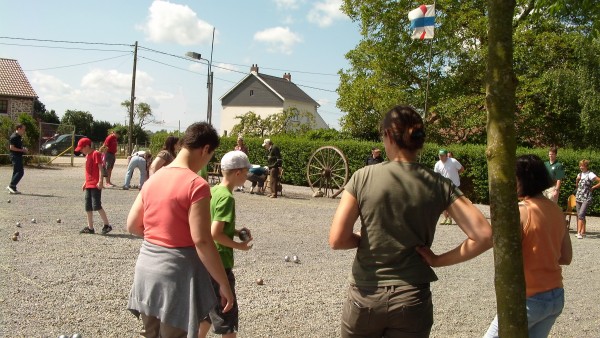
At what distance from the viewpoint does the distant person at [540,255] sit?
3.02m

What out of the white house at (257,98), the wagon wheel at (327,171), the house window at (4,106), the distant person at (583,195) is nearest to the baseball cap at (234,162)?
the distant person at (583,195)

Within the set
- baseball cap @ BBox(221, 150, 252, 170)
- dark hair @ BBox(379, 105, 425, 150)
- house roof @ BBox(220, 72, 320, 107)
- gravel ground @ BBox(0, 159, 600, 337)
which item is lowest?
gravel ground @ BBox(0, 159, 600, 337)

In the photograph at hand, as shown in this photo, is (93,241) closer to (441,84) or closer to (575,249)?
(575,249)

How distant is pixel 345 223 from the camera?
243 cm

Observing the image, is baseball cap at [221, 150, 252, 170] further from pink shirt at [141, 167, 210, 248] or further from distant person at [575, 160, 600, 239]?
distant person at [575, 160, 600, 239]

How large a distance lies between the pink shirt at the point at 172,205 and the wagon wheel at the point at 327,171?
15.8m

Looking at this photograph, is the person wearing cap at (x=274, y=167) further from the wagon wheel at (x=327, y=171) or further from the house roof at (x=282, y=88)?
the house roof at (x=282, y=88)

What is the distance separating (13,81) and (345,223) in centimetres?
4834

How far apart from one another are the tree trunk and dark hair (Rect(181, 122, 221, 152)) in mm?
1486

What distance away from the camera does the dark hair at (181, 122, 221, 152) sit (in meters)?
3.01

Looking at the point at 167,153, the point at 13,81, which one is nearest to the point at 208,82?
the point at 13,81

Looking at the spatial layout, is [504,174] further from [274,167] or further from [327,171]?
[327,171]

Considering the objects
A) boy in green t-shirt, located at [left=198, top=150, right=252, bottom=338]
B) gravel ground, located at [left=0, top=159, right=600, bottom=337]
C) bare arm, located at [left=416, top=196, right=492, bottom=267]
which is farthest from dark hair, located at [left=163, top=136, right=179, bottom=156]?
bare arm, located at [left=416, top=196, right=492, bottom=267]

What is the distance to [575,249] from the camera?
10.3 m
